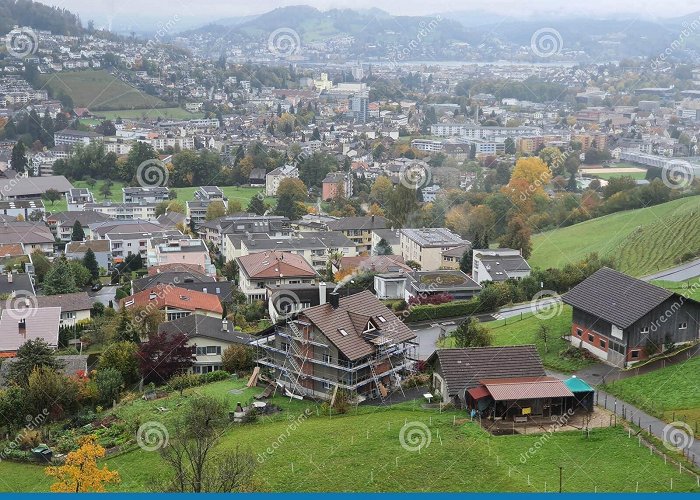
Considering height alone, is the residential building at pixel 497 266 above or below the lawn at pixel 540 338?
below

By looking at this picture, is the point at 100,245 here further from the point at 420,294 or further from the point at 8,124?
the point at 8,124

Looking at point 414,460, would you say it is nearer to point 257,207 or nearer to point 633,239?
point 633,239

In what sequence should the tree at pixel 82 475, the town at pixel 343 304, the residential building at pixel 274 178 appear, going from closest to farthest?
the tree at pixel 82 475 < the town at pixel 343 304 < the residential building at pixel 274 178

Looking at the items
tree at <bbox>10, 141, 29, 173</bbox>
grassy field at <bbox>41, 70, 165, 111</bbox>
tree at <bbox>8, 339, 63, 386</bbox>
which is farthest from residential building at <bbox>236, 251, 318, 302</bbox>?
grassy field at <bbox>41, 70, 165, 111</bbox>

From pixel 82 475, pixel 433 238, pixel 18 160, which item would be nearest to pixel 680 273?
pixel 433 238

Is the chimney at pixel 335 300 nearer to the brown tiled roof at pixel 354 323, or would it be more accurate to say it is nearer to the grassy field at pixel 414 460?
the brown tiled roof at pixel 354 323

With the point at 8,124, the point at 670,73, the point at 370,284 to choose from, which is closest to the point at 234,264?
the point at 370,284

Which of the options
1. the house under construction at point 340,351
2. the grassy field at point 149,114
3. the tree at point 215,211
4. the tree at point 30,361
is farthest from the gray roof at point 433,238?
the grassy field at point 149,114
